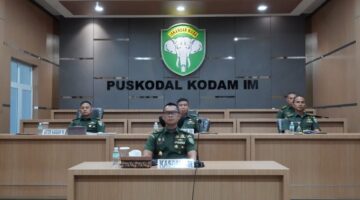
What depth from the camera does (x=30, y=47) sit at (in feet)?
25.9

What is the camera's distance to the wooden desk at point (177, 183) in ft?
8.56

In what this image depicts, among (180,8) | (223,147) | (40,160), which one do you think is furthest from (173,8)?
(40,160)

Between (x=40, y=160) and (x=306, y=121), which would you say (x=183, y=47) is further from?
(x=40, y=160)

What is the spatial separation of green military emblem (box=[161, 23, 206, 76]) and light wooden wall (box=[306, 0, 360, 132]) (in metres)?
2.38

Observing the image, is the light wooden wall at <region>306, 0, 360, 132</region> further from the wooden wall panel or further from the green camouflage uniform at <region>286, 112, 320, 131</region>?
the green camouflage uniform at <region>286, 112, 320, 131</region>

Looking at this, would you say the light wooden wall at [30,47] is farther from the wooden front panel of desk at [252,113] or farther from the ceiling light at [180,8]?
the wooden front panel of desk at [252,113]

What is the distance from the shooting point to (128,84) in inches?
364

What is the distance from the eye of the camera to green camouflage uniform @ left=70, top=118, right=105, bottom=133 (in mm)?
5605

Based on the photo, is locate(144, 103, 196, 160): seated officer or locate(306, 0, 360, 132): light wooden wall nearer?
locate(144, 103, 196, 160): seated officer

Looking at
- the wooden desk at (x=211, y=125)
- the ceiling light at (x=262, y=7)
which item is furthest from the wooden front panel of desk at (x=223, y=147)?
the ceiling light at (x=262, y=7)

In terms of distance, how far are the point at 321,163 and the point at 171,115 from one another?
2043 mm

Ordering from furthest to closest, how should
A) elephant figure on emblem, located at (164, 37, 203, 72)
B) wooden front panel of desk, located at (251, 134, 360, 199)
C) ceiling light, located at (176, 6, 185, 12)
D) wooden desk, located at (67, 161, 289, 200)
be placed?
elephant figure on emblem, located at (164, 37, 203, 72), ceiling light, located at (176, 6, 185, 12), wooden front panel of desk, located at (251, 134, 360, 199), wooden desk, located at (67, 161, 289, 200)

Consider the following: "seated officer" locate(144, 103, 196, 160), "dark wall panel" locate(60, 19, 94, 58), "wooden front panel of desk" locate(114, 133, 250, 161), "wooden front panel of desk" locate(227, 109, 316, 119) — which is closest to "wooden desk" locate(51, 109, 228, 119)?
"wooden front panel of desk" locate(227, 109, 316, 119)

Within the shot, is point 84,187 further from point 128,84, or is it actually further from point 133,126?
point 128,84
